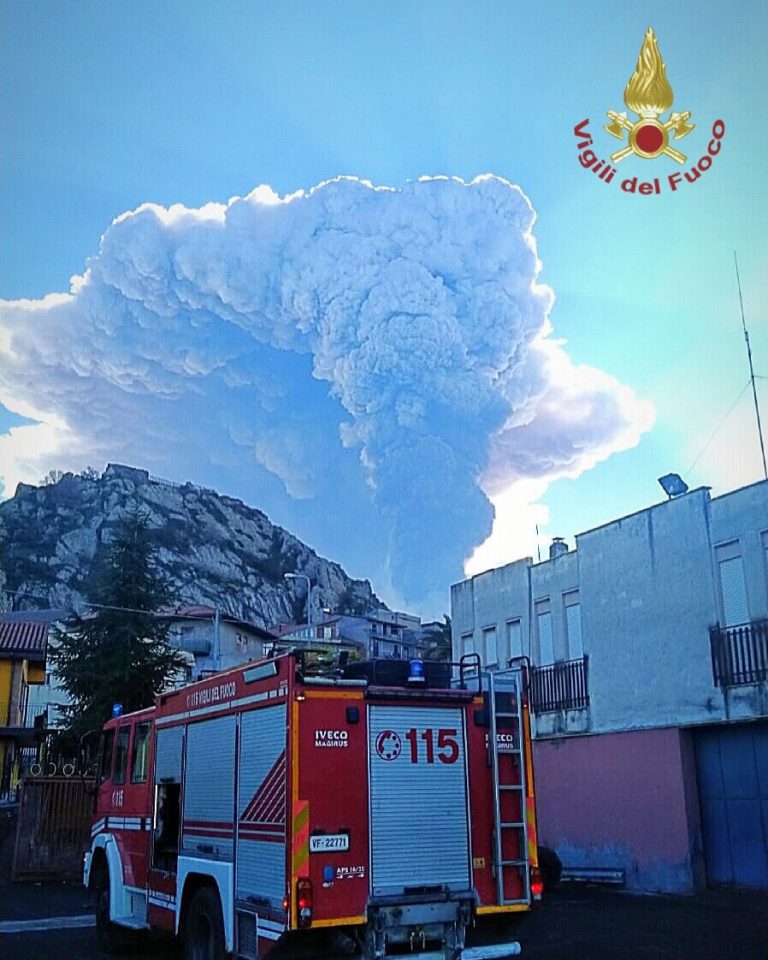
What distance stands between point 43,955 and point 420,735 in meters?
6.24

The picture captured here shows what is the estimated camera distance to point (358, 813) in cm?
788

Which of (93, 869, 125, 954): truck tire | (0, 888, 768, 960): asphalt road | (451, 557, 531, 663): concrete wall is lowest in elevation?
(0, 888, 768, 960): asphalt road

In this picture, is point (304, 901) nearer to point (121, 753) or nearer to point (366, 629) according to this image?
point (121, 753)

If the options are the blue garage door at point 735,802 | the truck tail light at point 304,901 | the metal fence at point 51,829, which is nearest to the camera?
the truck tail light at point 304,901

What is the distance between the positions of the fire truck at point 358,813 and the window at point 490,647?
15763mm

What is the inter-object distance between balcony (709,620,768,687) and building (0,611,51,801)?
110 ft

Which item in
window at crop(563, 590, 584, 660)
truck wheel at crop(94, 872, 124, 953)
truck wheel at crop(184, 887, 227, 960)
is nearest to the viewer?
truck wheel at crop(184, 887, 227, 960)

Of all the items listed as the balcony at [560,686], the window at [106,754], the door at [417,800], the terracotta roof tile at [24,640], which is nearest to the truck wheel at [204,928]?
the door at [417,800]

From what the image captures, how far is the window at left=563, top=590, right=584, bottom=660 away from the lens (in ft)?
71.3

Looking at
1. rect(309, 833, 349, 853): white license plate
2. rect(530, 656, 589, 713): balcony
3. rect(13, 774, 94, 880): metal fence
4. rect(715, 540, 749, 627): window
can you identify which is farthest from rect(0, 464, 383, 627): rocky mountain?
rect(309, 833, 349, 853): white license plate

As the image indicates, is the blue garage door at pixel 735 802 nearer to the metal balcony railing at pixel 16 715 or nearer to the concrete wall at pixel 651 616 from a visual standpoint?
the concrete wall at pixel 651 616

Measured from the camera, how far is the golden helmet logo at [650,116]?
46.8 ft

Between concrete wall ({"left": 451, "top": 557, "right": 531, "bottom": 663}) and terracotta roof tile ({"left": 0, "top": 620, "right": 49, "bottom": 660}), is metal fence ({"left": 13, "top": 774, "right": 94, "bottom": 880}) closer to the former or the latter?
concrete wall ({"left": 451, "top": 557, "right": 531, "bottom": 663})

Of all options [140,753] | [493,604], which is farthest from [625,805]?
[140,753]
